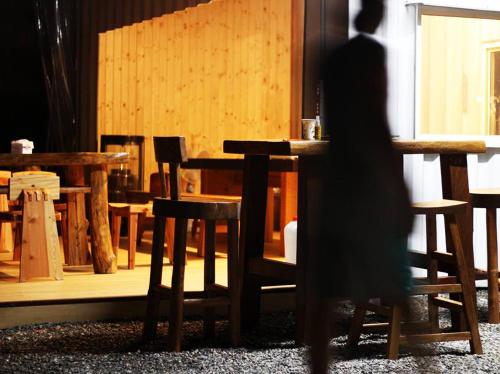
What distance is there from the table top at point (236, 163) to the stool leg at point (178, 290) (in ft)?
2.51

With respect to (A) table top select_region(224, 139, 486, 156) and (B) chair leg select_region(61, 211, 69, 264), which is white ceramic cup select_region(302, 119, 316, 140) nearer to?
(A) table top select_region(224, 139, 486, 156)

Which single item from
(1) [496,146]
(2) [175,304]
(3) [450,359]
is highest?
(1) [496,146]

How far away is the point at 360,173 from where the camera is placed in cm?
111

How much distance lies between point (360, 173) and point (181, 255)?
103 inches

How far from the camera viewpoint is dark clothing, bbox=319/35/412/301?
1.11 metres

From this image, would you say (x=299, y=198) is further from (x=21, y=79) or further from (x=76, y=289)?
(x=21, y=79)

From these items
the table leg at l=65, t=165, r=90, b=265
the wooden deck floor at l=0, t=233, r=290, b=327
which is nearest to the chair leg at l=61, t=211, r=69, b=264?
the table leg at l=65, t=165, r=90, b=265

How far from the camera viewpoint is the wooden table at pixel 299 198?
144 inches

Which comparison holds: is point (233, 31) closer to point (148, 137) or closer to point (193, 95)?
point (193, 95)

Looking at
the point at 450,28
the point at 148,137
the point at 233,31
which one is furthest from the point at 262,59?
the point at 450,28

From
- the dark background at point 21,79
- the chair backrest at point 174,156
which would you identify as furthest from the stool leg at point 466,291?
the dark background at point 21,79

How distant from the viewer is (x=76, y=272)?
5.71m

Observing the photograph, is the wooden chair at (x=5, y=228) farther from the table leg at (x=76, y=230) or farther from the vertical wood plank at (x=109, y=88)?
the vertical wood plank at (x=109, y=88)

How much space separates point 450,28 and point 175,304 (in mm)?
2916
